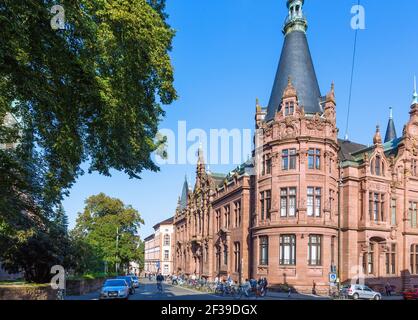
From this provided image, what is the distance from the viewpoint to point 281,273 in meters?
42.5

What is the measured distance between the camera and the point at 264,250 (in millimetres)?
44875

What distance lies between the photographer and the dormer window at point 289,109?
44781 mm

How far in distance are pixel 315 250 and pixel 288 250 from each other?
261cm

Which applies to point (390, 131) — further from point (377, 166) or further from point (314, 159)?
point (314, 159)

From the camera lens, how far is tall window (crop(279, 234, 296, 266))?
42.3m

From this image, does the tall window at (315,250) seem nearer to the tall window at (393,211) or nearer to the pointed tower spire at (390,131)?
the tall window at (393,211)

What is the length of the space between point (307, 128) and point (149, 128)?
28.9 m

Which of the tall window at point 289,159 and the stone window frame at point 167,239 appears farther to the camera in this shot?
the stone window frame at point 167,239

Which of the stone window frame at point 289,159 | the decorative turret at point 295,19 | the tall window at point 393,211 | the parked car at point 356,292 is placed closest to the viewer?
the parked car at point 356,292

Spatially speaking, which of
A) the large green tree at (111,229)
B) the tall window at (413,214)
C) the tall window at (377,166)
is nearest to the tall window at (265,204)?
the tall window at (377,166)

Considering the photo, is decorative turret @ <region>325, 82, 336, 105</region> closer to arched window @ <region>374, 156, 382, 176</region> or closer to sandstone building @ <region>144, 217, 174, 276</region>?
arched window @ <region>374, 156, 382, 176</region>

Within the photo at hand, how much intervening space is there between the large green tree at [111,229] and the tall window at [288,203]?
91.6 feet
